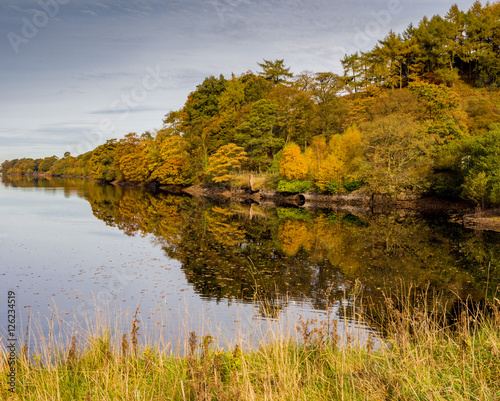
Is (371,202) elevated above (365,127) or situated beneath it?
situated beneath

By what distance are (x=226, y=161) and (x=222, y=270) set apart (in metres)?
40.6

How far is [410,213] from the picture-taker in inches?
1372

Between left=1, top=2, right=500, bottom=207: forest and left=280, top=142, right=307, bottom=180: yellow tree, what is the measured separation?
18 cm

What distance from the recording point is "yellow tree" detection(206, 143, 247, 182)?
178 ft

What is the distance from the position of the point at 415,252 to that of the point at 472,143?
1636 centimetres

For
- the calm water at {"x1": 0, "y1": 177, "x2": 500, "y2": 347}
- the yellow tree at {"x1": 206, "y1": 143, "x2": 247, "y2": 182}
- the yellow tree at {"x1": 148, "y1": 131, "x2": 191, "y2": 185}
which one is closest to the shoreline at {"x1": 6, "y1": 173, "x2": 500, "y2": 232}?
the yellow tree at {"x1": 206, "y1": 143, "x2": 247, "y2": 182}

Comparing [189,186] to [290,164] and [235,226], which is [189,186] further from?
[235,226]

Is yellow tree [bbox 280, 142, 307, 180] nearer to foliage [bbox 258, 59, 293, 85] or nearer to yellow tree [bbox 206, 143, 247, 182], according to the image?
yellow tree [bbox 206, 143, 247, 182]

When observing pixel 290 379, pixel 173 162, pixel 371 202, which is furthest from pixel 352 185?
pixel 290 379

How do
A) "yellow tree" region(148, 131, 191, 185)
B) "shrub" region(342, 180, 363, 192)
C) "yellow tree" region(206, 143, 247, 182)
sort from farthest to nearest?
"yellow tree" region(148, 131, 191, 185) < "yellow tree" region(206, 143, 247, 182) < "shrub" region(342, 180, 363, 192)

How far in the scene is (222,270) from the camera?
15281 mm

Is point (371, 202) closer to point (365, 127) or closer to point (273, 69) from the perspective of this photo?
point (365, 127)

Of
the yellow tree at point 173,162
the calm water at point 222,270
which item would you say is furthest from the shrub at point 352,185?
the yellow tree at point 173,162

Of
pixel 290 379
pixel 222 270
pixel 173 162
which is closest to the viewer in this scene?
pixel 290 379
